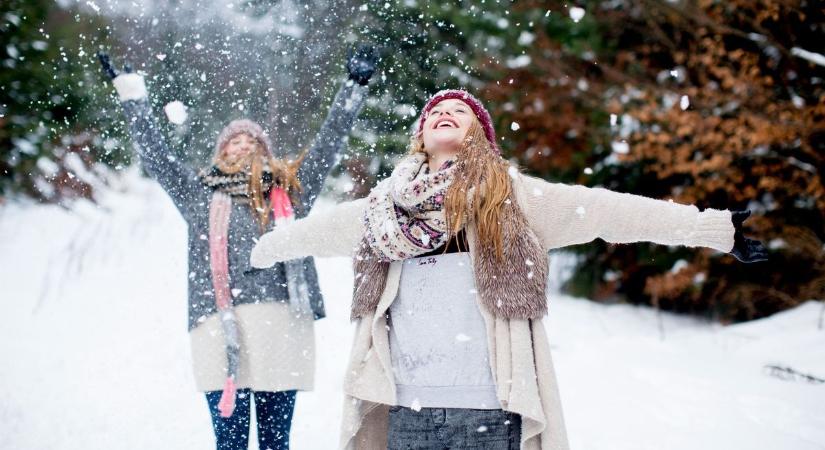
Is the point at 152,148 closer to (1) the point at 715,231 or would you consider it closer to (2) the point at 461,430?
(2) the point at 461,430

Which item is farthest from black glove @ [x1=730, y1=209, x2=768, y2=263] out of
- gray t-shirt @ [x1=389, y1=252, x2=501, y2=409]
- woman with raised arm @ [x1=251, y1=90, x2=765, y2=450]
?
gray t-shirt @ [x1=389, y1=252, x2=501, y2=409]

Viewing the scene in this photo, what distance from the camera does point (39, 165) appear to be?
30.5 feet

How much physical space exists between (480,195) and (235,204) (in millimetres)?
1332

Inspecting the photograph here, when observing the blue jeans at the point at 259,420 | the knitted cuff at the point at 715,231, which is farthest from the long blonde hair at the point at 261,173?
the knitted cuff at the point at 715,231

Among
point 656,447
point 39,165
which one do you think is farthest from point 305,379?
point 39,165

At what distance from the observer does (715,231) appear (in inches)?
56.5

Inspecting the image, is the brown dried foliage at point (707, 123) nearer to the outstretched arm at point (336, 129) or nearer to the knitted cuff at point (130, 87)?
the outstretched arm at point (336, 129)

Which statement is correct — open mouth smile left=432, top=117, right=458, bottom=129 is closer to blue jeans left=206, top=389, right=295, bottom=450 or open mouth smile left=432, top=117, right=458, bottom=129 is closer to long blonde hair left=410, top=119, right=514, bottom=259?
long blonde hair left=410, top=119, right=514, bottom=259

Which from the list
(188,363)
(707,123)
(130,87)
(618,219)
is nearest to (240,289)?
(130,87)

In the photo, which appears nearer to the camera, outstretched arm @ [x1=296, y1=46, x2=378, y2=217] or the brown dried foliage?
outstretched arm @ [x1=296, y1=46, x2=378, y2=217]

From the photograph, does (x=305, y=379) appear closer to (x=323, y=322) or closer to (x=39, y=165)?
(x=323, y=322)

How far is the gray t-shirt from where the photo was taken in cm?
154

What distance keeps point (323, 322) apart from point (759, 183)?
5454 mm

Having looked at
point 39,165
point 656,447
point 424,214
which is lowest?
point 656,447
